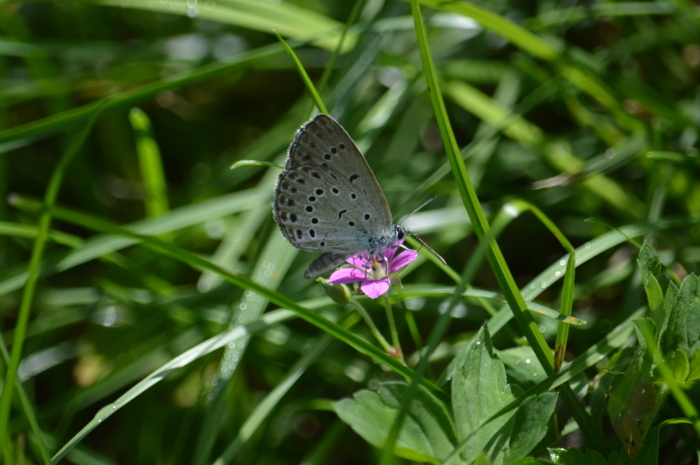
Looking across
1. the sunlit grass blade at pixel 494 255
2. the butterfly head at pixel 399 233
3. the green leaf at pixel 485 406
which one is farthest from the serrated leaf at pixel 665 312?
the butterfly head at pixel 399 233

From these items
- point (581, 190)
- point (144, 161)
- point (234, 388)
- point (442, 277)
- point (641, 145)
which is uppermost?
point (144, 161)

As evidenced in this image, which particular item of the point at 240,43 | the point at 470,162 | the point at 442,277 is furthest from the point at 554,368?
the point at 240,43

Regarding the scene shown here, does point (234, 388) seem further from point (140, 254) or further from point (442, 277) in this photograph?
point (442, 277)

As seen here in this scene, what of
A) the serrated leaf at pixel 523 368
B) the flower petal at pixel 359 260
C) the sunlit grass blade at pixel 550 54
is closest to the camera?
the serrated leaf at pixel 523 368

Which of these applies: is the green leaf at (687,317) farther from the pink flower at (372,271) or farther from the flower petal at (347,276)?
the flower petal at (347,276)

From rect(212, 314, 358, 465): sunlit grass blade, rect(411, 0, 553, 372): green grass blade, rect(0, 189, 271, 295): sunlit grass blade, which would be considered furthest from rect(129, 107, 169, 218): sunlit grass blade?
rect(411, 0, 553, 372): green grass blade

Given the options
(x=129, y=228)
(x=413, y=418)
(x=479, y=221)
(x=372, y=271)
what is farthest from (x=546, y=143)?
(x=129, y=228)

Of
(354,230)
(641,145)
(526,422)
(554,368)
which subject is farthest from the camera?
(641,145)
